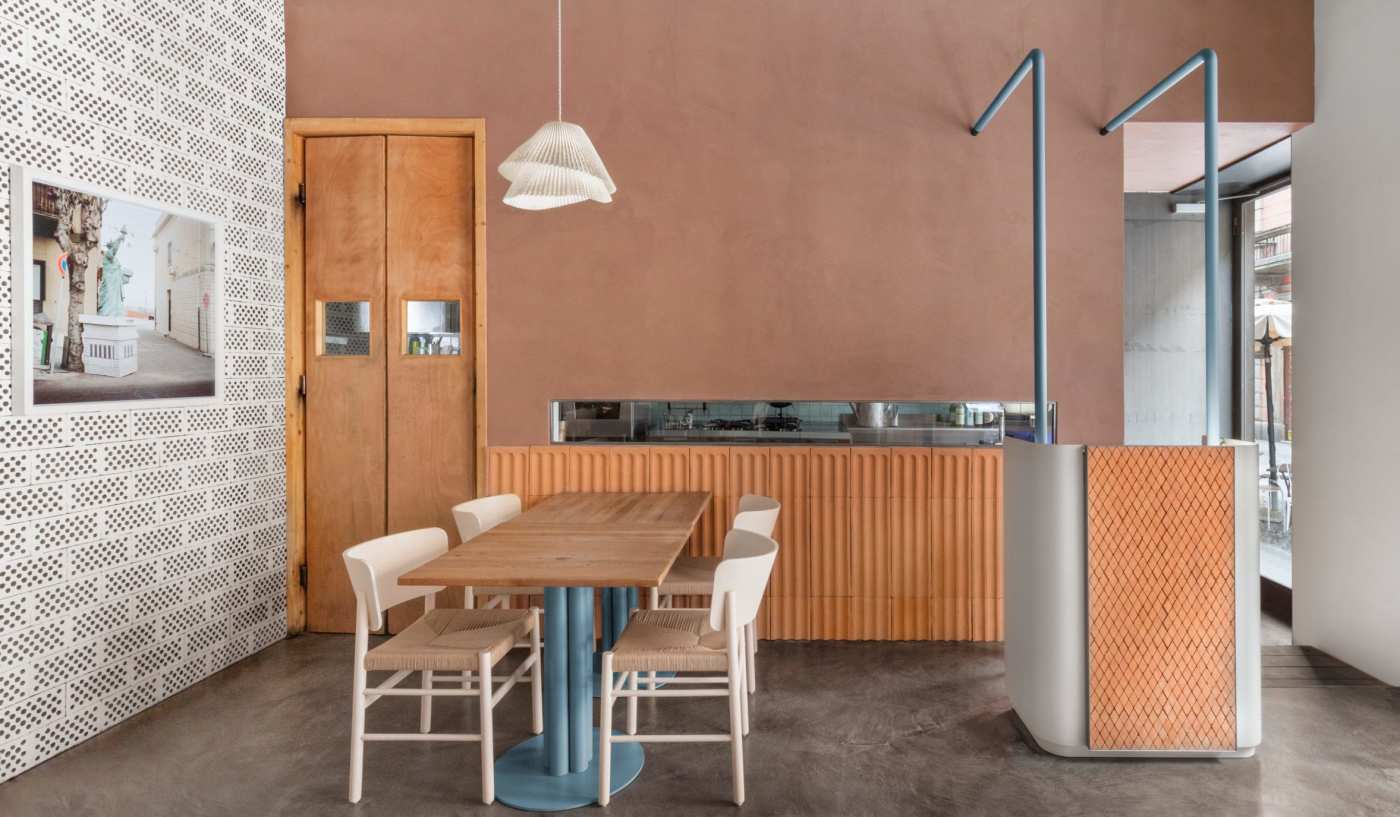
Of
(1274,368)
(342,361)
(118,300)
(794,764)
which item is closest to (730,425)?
(794,764)

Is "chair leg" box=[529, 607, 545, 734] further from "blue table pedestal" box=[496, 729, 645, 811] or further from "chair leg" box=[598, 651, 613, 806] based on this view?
"chair leg" box=[598, 651, 613, 806]

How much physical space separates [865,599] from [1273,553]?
3.20 m

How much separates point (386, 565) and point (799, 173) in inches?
121

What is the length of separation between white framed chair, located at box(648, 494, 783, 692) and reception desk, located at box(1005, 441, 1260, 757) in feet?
3.91

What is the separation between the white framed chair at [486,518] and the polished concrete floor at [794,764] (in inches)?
22.3

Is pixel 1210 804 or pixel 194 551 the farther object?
pixel 194 551

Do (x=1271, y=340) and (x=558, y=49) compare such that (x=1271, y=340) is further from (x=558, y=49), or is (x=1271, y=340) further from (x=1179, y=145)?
(x=558, y=49)

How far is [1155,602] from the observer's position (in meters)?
2.98

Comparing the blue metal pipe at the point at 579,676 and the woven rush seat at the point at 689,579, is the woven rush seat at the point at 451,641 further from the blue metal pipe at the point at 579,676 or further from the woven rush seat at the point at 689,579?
the woven rush seat at the point at 689,579

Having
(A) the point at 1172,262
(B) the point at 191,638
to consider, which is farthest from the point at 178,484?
(A) the point at 1172,262

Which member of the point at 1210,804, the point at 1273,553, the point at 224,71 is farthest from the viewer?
the point at 1273,553

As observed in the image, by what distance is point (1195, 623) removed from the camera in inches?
117

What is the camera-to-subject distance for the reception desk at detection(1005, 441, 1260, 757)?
2.96 meters

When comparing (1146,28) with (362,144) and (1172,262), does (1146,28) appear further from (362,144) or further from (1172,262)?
(362,144)
